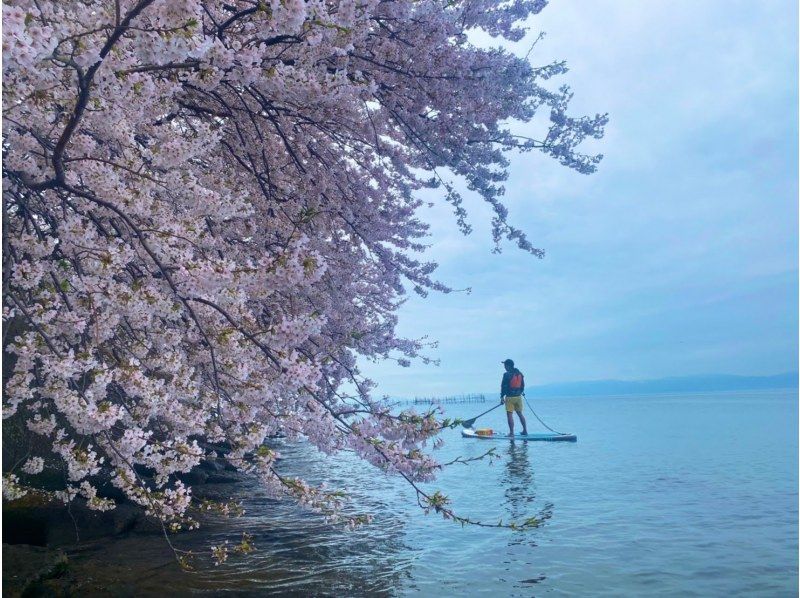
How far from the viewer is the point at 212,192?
4.89 metres

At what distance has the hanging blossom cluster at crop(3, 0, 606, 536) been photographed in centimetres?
402

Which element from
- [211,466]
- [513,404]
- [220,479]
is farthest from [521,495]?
[513,404]

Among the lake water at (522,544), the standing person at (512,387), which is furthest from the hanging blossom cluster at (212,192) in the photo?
the standing person at (512,387)

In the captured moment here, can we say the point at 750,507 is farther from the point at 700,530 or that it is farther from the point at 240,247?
the point at 240,247

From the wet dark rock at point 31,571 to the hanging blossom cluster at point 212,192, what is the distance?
0.75 m

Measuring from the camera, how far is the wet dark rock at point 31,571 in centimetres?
545

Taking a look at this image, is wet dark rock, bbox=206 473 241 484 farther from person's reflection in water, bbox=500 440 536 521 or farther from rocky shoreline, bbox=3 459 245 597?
person's reflection in water, bbox=500 440 536 521

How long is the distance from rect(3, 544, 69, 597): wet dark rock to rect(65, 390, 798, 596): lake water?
1.18 ft

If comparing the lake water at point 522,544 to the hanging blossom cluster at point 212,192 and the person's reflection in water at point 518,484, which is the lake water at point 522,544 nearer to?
the person's reflection in water at point 518,484

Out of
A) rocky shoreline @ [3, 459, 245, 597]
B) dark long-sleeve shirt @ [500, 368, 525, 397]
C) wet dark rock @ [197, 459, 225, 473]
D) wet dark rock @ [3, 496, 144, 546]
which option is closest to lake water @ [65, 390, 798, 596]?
rocky shoreline @ [3, 459, 245, 597]

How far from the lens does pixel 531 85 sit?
22.5 ft

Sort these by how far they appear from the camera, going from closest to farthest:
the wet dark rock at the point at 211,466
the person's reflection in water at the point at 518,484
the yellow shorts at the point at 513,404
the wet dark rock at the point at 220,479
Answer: the person's reflection in water at the point at 518,484 < the wet dark rock at the point at 220,479 < the wet dark rock at the point at 211,466 < the yellow shorts at the point at 513,404

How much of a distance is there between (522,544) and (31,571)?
6023 mm

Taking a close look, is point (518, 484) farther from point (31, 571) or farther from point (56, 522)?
point (31, 571)
